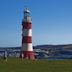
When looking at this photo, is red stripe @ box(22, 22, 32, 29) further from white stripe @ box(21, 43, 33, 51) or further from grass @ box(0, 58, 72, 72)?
grass @ box(0, 58, 72, 72)

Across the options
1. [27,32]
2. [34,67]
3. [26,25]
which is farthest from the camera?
[26,25]

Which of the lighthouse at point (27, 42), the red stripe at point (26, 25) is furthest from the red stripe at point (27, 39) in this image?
the red stripe at point (26, 25)

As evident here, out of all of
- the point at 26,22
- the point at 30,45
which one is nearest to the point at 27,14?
the point at 26,22

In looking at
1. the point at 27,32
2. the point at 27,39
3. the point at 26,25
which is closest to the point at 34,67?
the point at 27,39

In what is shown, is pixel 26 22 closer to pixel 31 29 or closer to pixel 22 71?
pixel 31 29

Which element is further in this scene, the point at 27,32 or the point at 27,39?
the point at 27,32

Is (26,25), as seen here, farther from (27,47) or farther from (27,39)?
(27,47)

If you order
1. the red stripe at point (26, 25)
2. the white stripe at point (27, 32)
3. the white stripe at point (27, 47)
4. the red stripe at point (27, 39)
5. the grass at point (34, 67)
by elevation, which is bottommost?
the grass at point (34, 67)

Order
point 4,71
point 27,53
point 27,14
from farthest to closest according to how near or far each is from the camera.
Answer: point 27,14 → point 27,53 → point 4,71

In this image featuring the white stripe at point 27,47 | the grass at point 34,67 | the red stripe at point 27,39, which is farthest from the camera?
the white stripe at point 27,47

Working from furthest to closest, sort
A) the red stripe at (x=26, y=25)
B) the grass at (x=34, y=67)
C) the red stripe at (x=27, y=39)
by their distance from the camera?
1. the red stripe at (x=26, y=25)
2. the red stripe at (x=27, y=39)
3. the grass at (x=34, y=67)

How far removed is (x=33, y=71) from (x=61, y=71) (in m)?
1.51

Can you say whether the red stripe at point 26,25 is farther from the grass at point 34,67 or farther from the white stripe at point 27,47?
the grass at point 34,67

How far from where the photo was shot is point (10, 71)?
57.5ft
